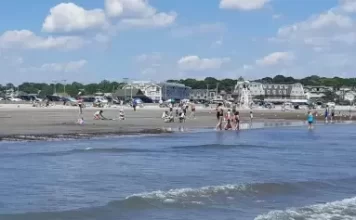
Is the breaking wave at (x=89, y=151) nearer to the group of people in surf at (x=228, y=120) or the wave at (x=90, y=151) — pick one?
the wave at (x=90, y=151)

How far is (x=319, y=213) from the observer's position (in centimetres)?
1311

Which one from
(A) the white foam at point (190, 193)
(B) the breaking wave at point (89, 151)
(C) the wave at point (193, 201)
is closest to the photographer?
(C) the wave at point (193, 201)

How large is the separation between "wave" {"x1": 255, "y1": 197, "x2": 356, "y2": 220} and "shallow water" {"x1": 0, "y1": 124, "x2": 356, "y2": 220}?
2 centimetres

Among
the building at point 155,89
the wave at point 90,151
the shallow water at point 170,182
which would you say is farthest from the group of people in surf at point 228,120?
the building at point 155,89

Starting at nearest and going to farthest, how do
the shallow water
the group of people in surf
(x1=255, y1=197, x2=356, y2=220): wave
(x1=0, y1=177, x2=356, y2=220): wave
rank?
1. (x1=0, y1=177, x2=356, y2=220): wave
2. (x1=255, y1=197, x2=356, y2=220): wave
3. the shallow water
4. the group of people in surf

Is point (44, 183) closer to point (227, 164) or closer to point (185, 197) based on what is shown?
point (185, 197)

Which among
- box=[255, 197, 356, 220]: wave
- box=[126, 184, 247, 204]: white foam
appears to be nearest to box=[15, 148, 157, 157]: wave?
box=[126, 184, 247, 204]: white foam

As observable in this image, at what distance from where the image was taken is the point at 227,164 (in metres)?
21.5

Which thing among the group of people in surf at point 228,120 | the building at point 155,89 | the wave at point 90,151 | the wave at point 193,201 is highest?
the building at point 155,89

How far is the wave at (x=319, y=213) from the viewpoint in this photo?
1255 centimetres

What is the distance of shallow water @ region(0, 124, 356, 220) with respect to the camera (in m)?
12.8

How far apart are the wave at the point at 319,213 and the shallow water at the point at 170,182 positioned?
21 mm

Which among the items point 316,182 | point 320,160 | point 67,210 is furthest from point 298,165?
point 67,210

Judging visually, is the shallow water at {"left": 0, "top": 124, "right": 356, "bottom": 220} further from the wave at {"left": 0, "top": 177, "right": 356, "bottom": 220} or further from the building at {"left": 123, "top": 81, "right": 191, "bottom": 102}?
the building at {"left": 123, "top": 81, "right": 191, "bottom": 102}
